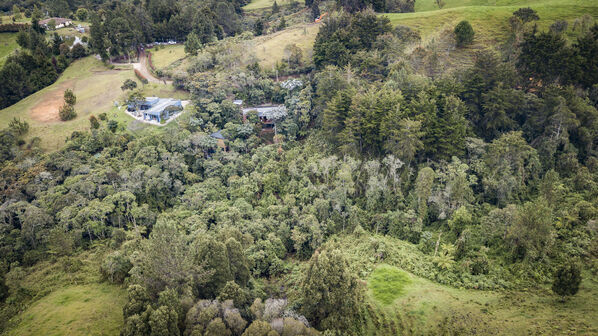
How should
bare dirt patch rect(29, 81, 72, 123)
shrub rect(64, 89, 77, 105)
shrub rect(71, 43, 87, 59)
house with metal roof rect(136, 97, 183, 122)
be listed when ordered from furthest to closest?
1. shrub rect(71, 43, 87, 59)
2. shrub rect(64, 89, 77, 105)
3. bare dirt patch rect(29, 81, 72, 123)
4. house with metal roof rect(136, 97, 183, 122)

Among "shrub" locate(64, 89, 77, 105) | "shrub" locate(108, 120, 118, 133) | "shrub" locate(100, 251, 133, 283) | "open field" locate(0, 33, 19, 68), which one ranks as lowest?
"shrub" locate(100, 251, 133, 283)

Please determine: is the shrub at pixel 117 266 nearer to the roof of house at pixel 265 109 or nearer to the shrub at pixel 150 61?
the roof of house at pixel 265 109

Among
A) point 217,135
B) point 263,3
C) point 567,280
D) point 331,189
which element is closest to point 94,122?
point 217,135

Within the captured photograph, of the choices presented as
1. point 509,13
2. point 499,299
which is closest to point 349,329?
point 499,299

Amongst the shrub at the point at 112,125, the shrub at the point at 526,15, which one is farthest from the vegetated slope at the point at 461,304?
the shrub at the point at 526,15

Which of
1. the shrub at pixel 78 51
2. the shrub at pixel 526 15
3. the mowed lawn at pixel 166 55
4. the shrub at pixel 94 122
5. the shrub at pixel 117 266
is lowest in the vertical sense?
the shrub at pixel 117 266

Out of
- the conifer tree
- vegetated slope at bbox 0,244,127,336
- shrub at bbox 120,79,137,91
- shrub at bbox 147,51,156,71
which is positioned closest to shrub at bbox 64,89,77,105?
shrub at bbox 120,79,137,91

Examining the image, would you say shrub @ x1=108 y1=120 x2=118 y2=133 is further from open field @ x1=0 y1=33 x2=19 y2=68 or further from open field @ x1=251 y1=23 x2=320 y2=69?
open field @ x1=0 y1=33 x2=19 y2=68
